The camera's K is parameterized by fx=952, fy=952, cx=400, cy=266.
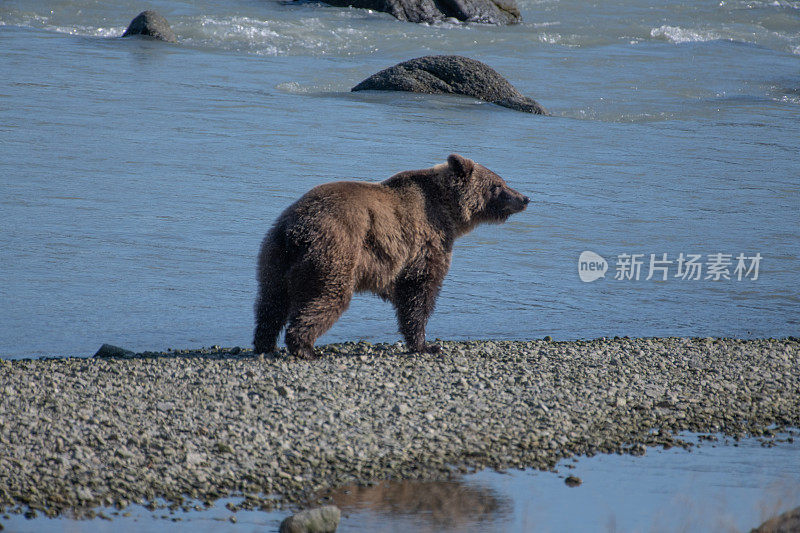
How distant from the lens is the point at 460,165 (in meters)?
7.93

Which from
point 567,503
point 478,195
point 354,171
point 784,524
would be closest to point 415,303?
point 478,195

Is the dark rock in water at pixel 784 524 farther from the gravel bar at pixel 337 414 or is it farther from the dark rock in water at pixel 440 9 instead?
the dark rock in water at pixel 440 9

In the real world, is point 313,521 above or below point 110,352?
above

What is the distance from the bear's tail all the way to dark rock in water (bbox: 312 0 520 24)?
28.5 meters

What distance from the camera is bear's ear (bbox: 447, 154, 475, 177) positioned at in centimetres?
788

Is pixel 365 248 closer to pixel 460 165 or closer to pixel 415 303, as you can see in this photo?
pixel 415 303

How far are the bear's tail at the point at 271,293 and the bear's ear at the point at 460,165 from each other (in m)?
1.73

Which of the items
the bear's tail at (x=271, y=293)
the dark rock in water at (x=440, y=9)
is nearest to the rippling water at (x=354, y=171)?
the bear's tail at (x=271, y=293)

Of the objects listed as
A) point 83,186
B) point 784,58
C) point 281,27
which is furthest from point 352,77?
point 784,58

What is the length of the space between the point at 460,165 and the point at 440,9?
28.2 meters

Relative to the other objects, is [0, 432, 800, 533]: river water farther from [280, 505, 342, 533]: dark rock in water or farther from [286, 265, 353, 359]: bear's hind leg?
[286, 265, 353, 359]: bear's hind leg

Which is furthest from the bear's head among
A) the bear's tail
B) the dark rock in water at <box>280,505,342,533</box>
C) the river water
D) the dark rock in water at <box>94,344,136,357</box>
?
the dark rock in water at <box>280,505,342,533</box>

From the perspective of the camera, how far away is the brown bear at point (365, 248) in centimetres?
678

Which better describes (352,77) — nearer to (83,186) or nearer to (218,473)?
(83,186)
